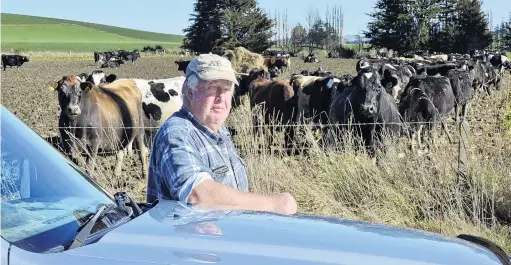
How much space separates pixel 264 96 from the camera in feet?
44.8

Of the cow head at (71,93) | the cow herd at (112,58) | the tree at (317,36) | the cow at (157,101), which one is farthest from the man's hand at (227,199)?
the tree at (317,36)

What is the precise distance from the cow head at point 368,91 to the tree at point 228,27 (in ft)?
199

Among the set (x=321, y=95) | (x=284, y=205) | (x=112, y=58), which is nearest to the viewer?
(x=284, y=205)

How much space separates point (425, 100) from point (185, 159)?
981 cm

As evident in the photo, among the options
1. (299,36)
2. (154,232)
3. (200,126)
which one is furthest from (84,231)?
(299,36)

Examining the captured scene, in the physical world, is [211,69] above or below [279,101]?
above

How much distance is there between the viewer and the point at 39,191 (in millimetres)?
2637

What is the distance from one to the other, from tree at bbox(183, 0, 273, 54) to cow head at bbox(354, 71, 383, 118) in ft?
199

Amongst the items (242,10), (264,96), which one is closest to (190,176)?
(264,96)

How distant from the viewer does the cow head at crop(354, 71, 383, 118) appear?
963 cm

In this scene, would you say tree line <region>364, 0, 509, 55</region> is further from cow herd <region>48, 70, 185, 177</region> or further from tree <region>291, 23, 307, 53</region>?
cow herd <region>48, 70, 185, 177</region>

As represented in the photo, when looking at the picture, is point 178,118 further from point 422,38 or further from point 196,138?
point 422,38

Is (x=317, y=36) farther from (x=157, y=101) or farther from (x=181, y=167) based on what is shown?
(x=181, y=167)

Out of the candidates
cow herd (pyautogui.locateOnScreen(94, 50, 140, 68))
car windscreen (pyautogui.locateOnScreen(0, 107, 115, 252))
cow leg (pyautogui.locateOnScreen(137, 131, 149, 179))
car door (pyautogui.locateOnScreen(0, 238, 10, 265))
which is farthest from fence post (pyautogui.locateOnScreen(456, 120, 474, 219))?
cow herd (pyautogui.locateOnScreen(94, 50, 140, 68))
